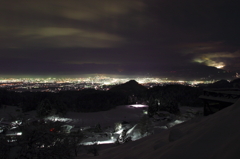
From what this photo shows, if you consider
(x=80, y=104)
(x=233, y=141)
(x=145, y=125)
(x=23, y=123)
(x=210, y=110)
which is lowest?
(x=80, y=104)

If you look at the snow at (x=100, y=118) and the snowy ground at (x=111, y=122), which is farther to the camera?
the snow at (x=100, y=118)

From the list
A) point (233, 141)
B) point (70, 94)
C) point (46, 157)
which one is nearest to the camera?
point (233, 141)

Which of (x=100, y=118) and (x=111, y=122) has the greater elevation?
(x=111, y=122)

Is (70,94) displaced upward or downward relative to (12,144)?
downward

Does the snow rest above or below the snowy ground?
below

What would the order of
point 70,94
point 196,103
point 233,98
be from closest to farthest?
point 233,98 → point 196,103 → point 70,94

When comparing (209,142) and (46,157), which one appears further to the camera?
(46,157)

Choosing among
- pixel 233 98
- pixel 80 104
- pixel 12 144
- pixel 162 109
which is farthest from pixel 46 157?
pixel 80 104

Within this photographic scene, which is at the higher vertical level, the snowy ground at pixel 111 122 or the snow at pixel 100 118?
the snowy ground at pixel 111 122

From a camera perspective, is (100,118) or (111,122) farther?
(100,118)

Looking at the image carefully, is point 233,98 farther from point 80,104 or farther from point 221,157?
point 80,104

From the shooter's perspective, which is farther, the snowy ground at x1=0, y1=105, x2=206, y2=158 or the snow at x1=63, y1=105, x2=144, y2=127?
the snow at x1=63, y1=105, x2=144, y2=127
